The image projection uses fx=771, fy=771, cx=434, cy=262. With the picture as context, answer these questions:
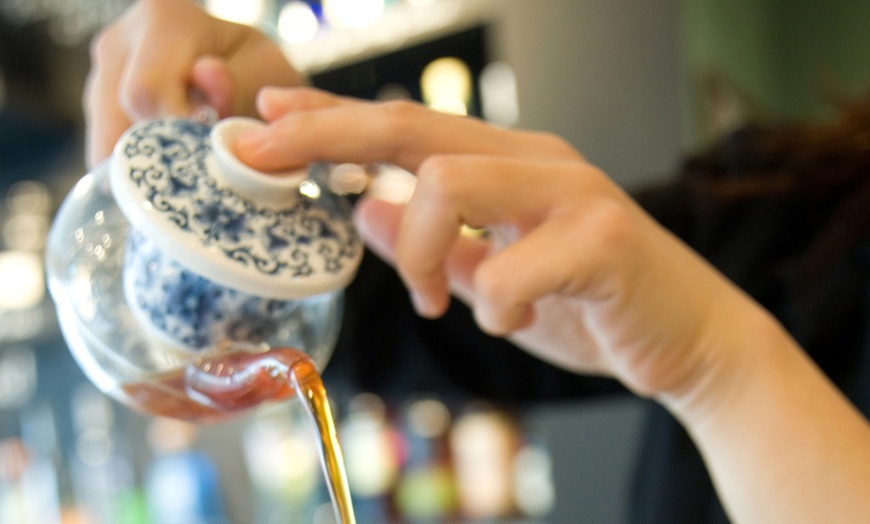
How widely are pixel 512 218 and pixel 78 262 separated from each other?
0.94 ft

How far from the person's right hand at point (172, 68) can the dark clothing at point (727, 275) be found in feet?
1.95

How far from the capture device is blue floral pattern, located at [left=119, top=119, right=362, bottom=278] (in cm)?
45

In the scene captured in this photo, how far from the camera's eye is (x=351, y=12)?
178cm

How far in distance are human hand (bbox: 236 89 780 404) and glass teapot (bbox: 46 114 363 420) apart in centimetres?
3

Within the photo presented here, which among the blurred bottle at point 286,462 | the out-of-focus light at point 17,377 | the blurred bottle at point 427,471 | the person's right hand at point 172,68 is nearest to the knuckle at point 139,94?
the person's right hand at point 172,68

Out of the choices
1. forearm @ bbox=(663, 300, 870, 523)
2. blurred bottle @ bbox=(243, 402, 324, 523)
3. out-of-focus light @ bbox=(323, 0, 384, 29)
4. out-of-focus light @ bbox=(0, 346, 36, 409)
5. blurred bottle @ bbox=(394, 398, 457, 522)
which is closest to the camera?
forearm @ bbox=(663, 300, 870, 523)

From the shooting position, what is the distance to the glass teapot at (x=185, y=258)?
448 mm

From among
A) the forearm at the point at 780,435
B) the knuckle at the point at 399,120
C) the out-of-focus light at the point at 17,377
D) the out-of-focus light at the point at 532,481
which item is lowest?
the out-of-focus light at the point at 17,377

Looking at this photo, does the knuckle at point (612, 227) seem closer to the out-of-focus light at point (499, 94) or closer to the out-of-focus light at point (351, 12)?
the out-of-focus light at point (499, 94)

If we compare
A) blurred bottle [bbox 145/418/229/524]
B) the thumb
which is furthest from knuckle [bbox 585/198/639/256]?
blurred bottle [bbox 145/418/229/524]

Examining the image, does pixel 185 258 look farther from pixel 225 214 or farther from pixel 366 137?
pixel 366 137

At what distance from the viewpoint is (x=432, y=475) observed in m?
1.90

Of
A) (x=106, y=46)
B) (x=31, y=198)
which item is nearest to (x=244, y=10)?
(x=31, y=198)

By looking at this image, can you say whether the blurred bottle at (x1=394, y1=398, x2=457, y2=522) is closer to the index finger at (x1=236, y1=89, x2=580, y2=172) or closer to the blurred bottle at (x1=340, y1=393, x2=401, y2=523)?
the blurred bottle at (x1=340, y1=393, x2=401, y2=523)
